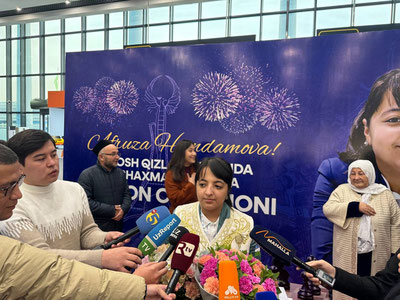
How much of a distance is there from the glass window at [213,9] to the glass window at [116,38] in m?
3.54

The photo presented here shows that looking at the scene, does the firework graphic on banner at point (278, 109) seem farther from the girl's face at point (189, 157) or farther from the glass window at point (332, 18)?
the glass window at point (332, 18)

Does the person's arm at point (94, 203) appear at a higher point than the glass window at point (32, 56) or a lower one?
lower

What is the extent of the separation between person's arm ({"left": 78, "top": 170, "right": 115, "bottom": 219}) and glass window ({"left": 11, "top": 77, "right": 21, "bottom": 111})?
14471mm

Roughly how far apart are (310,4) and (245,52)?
8.94 m

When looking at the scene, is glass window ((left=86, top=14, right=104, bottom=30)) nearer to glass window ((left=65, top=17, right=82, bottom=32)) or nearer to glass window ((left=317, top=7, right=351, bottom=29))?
glass window ((left=65, top=17, right=82, bottom=32))

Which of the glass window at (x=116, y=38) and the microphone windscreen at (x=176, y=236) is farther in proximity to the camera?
the glass window at (x=116, y=38)

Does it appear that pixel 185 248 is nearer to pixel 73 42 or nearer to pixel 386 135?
pixel 386 135

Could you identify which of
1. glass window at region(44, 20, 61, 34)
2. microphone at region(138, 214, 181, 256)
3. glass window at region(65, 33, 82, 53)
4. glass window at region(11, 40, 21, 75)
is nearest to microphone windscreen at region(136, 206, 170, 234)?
microphone at region(138, 214, 181, 256)

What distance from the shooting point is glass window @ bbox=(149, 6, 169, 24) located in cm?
1328

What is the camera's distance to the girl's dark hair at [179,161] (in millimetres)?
3637

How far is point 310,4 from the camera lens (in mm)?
11336

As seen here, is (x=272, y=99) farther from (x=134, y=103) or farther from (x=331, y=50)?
(x=134, y=103)

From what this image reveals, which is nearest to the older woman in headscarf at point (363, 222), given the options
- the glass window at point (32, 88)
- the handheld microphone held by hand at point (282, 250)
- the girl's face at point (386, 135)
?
the girl's face at point (386, 135)

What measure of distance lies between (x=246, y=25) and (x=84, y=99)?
9.01 m
